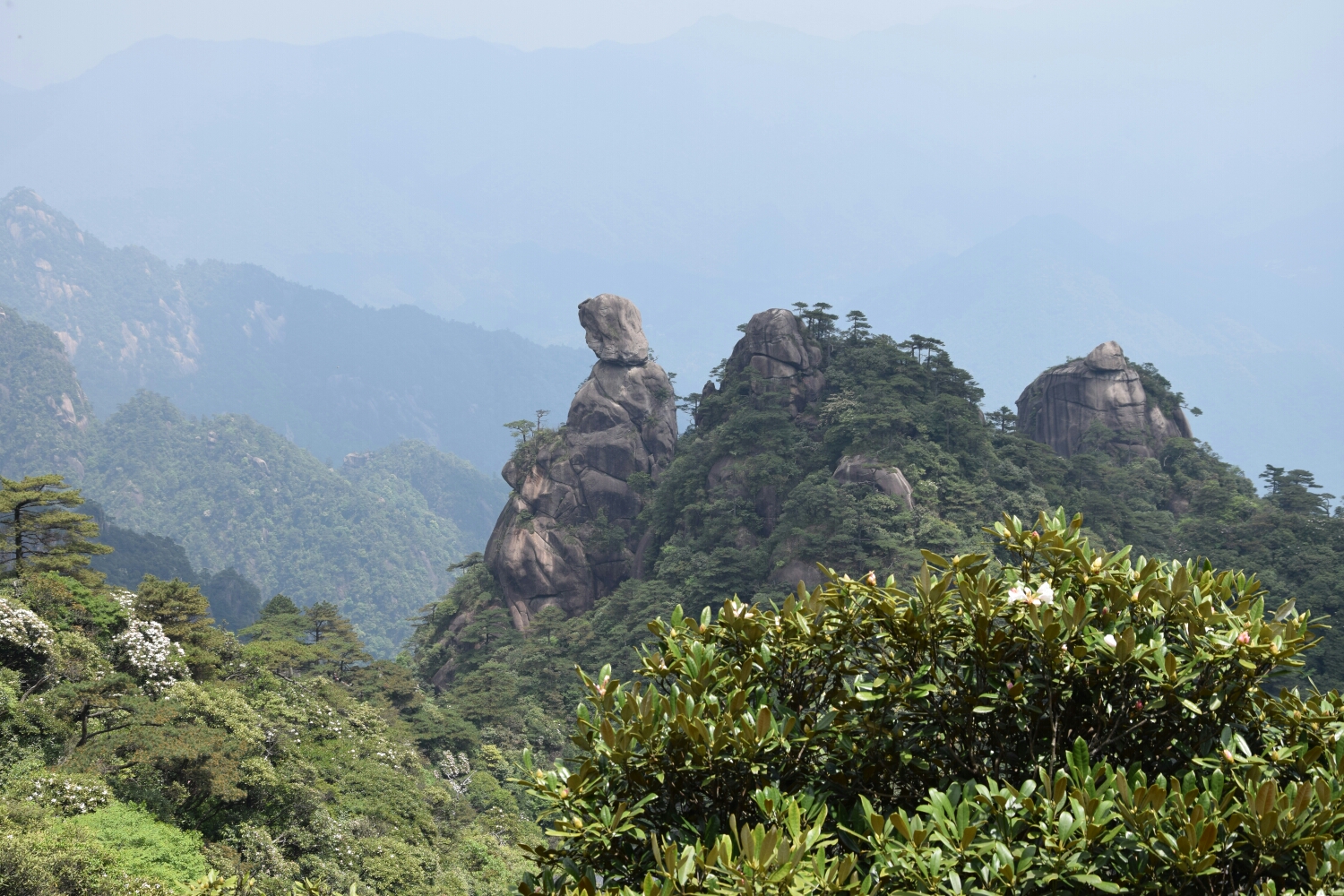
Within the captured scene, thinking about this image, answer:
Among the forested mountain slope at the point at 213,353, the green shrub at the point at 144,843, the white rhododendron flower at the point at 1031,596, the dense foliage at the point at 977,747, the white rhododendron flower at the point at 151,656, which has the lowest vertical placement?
the green shrub at the point at 144,843

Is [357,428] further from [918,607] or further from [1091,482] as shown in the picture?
[918,607]

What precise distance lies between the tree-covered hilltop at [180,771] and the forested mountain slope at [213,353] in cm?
15235

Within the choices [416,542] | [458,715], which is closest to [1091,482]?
[458,715]

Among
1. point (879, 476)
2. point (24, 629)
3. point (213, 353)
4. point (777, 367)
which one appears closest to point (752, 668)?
point (24, 629)

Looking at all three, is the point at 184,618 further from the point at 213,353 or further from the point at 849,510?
the point at 213,353

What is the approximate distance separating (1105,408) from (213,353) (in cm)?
18860

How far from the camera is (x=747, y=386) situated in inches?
1382

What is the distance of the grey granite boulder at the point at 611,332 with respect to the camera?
124ft

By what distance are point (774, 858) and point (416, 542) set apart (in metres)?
105

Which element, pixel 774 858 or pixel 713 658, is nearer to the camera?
pixel 774 858

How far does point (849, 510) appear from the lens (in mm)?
27672

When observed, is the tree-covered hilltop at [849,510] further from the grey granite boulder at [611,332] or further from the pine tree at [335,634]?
the grey granite boulder at [611,332]

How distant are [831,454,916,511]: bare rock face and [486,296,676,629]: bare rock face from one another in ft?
32.4

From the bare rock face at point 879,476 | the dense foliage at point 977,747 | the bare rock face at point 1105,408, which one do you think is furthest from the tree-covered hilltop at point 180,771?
the bare rock face at point 1105,408
